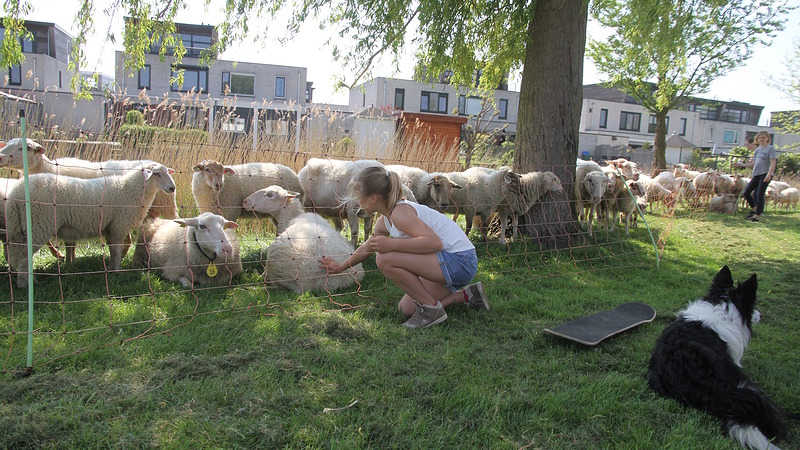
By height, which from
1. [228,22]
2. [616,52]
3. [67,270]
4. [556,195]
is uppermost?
[616,52]

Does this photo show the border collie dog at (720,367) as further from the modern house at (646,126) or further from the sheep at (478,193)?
the modern house at (646,126)

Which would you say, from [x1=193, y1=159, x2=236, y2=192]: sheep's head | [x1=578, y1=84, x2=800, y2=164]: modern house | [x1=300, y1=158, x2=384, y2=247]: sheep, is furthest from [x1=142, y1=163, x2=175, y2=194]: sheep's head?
[x1=578, y1=84, x2=800, y2=164]: modern house

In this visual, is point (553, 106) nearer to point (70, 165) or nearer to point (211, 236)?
point (211, 236)

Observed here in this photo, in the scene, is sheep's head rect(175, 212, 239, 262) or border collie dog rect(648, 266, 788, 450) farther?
sheep's head rect(175, 212, 239, 262)

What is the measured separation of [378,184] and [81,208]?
3.30 metres

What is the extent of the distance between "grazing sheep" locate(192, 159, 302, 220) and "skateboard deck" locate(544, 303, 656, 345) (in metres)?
4.32

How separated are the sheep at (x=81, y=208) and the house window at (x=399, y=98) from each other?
34.7 meters

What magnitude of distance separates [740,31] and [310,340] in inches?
986

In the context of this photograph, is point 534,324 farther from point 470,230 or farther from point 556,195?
point 470,230

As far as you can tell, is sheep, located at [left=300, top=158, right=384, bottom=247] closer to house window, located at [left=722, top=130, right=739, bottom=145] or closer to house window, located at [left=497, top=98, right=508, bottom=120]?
house window, located at [left=497, top=98, right=508, bottom=120]

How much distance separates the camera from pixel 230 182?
22.7 ft

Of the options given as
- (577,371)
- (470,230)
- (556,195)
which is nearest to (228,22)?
(470,230)

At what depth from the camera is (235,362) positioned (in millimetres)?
3234

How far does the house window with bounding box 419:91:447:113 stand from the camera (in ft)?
129
